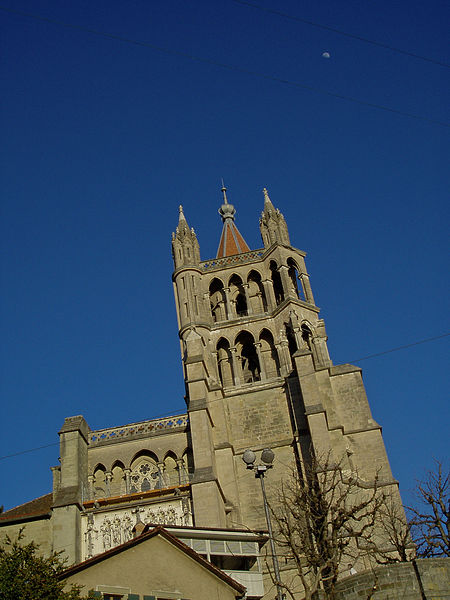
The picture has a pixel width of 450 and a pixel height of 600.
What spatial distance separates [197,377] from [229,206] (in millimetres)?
21307

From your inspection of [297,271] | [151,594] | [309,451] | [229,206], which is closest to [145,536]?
[151,594]

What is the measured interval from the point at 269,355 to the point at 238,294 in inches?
183

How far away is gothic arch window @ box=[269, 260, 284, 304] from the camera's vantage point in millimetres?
38219

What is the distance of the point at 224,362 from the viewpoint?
36281mm

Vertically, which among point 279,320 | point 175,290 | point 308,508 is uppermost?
point 175,290

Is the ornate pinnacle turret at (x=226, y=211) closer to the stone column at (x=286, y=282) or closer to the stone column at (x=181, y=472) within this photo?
the stone column at (x=286, y=282)

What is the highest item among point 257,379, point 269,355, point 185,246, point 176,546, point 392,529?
point 185,246

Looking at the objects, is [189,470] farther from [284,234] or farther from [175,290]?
[284,234]

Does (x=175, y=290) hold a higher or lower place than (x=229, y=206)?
lower

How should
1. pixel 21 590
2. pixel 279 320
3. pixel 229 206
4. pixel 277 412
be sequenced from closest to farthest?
pixel 21 590
pixel 277 412
pixel 279 320
pixel 229 206

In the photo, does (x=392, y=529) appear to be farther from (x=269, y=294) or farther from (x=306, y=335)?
(x=269, y=294)

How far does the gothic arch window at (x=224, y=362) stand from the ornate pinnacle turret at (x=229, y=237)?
7.51m

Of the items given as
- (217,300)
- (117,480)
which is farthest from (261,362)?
(117,480)

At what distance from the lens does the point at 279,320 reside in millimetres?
36125
